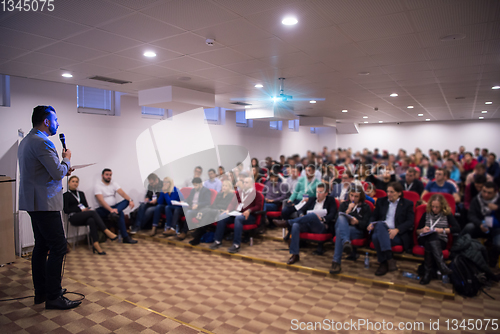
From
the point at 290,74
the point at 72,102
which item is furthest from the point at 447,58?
the point at 72,102

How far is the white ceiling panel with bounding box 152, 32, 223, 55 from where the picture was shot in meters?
3.34

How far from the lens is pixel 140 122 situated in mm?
7219

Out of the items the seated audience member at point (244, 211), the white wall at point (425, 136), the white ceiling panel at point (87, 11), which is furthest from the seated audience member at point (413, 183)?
the white ceiling panel at point (87, 11)

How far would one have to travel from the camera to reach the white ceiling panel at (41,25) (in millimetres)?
2770

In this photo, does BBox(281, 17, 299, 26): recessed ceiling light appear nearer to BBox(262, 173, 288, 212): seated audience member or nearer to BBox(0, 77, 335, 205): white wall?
BBox(262, 173, 288, 212): seated audience member

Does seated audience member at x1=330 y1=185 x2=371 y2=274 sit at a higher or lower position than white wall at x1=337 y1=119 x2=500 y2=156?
lower

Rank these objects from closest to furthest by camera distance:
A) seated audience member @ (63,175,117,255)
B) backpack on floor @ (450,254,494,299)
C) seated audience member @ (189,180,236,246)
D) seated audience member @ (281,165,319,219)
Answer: backpack on floor @ (450,254,494,299) → seated audience member @ (63,175,117,255) → seated audience member @ (281,165,319,219) → seated audience member @ (189,180,236,246)

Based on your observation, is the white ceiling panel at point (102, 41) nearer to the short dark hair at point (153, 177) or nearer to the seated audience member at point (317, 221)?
the seated audience member at point (317, 221)

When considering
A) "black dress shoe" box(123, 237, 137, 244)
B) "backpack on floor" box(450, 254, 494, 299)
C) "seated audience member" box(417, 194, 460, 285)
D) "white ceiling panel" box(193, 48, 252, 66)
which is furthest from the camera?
"black dress shoe" box(123, 237, 137, 244)

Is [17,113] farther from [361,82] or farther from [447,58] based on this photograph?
[447,58]

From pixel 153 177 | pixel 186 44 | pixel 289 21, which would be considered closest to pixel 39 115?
pixel 186 44

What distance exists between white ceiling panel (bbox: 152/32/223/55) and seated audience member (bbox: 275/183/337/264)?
266cm

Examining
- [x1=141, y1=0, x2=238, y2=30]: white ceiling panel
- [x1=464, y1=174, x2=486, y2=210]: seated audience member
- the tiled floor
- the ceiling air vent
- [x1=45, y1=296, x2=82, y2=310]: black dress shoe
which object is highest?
the ceiling air vent

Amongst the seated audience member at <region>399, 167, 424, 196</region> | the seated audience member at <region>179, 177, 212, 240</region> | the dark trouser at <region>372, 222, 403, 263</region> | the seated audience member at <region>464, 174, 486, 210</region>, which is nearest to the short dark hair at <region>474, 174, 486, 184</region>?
the seated audience member at <region>464, 174, 486, 210</region>
